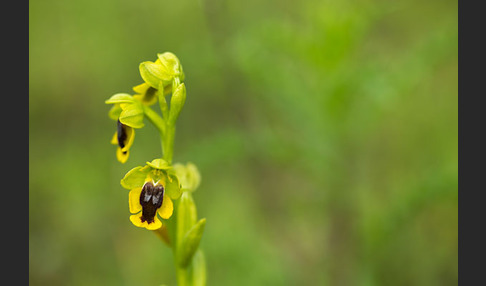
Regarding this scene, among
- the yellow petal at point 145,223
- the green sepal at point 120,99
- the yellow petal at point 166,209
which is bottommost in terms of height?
the yellow petal at point 145,223

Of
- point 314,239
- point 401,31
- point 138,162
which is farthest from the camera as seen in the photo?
point 401,31

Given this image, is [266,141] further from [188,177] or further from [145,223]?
[145,223]

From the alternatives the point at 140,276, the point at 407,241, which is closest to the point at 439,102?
the point at 407,241

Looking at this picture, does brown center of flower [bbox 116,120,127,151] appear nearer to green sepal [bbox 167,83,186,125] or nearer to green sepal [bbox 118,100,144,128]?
green sepal [bbox 118,100,144,128]

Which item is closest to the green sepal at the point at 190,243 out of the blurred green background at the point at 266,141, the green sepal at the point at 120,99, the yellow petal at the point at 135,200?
the yellow petal at the point at 135,200

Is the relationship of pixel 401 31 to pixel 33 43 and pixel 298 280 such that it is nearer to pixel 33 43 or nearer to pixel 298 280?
pixel 298 280

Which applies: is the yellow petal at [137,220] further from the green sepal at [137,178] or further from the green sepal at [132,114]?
the green sepal at [132,114]
